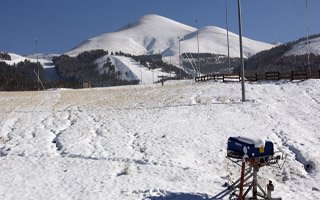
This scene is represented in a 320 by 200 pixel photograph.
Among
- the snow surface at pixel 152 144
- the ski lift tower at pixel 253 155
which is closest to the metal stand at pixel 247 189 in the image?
the ski lift tower at pixel 253 155

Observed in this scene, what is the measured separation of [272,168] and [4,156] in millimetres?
14480

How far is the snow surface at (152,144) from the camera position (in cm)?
1981

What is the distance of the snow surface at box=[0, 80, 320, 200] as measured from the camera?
19812 millimetres

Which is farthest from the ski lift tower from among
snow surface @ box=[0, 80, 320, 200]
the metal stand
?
snow surface @ box=[0, 80, 320, 200]

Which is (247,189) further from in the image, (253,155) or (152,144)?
(152,144)

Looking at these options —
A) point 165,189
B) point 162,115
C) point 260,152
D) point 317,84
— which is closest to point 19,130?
point 162,115

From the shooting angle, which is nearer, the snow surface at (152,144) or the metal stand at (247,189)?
the metal stand at (247,189)

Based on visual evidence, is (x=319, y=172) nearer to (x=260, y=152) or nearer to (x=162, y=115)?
(x=260, y=152)

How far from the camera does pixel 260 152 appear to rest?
1736 cm

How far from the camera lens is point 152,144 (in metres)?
26.2

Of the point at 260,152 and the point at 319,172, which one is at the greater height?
the point at 260,152

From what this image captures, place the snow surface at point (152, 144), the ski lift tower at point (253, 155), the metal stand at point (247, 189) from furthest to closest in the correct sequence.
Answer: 1. the snow surface at point (152, 144)
2. the metal stand at point (247, 189)
3. the ski lift tower at point (253, 155)

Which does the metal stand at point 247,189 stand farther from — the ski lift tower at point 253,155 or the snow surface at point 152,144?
the snow surface at point 152,144

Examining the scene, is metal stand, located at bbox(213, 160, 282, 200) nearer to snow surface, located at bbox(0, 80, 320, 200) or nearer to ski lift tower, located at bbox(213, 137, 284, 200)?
ski lift tower, located at bbox(213, 137, 284, 200)
